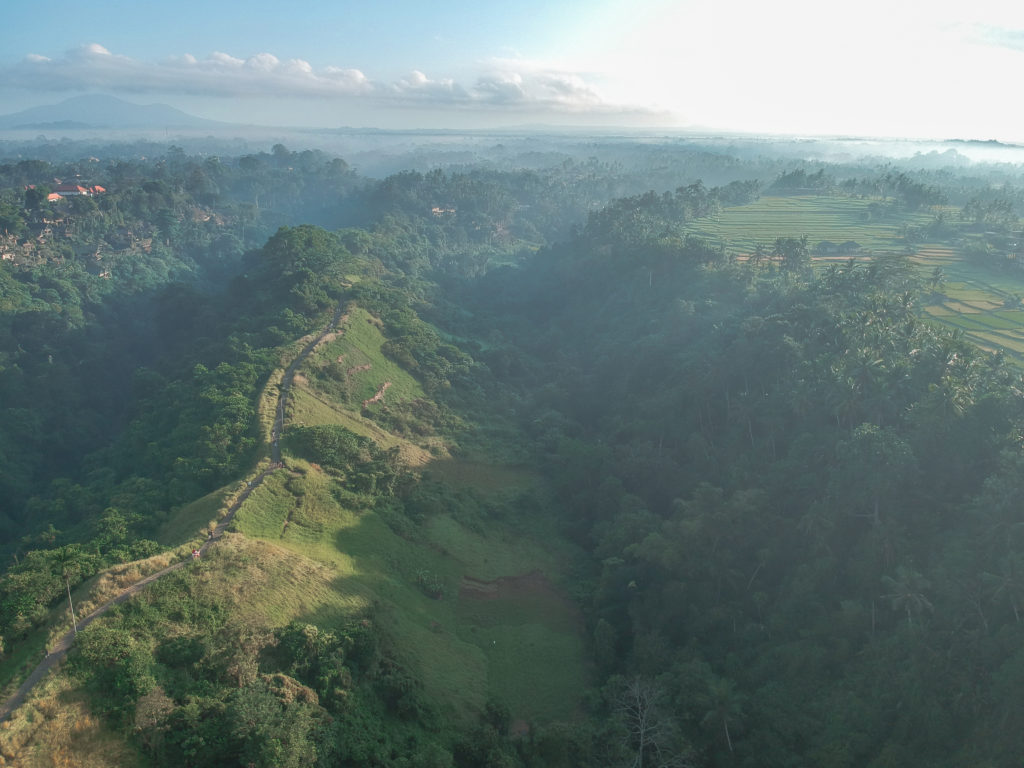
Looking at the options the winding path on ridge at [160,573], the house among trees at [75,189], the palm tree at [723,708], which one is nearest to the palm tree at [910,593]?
the palm tree at [723,708]

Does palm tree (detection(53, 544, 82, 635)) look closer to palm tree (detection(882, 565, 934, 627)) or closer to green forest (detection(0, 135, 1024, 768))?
green forest (detection(0, 135, 1024, 768))

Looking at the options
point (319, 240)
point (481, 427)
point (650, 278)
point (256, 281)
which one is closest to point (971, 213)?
point (650, 278)

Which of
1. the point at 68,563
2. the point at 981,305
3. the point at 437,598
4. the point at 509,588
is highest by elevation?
the point at 981,305

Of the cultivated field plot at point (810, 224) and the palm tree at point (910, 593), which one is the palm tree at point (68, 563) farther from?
the cultivated field plot at point (810, 224)

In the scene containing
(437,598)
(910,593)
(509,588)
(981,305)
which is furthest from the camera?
(981,305)

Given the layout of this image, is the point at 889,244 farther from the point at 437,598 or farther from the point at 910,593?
the point at 437,598

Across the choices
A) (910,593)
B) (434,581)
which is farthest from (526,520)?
(910,593)

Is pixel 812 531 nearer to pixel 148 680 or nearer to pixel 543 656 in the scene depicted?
pixel 543 656
